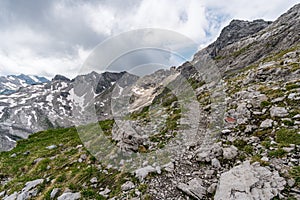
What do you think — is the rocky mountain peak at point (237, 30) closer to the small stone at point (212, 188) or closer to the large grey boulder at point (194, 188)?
the large grey boulder at point (194, 188)

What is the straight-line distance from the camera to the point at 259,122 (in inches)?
454

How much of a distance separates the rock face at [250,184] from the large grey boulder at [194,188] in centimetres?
70

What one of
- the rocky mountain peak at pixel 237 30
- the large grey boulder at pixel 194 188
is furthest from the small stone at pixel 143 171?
the rocky mountain peak at pixel 237 30

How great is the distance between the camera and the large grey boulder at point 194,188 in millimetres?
7703

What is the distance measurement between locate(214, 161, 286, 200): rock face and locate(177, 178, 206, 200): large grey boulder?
0.70 metres

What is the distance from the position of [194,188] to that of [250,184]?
7.16 ft

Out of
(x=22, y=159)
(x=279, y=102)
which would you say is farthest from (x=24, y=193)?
(x=279, y=102)

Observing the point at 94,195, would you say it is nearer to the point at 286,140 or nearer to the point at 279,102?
the point at 286,140

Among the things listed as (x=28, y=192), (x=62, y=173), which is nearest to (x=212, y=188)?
(x=62, y=173)

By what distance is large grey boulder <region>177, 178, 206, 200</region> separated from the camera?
25.3 ft

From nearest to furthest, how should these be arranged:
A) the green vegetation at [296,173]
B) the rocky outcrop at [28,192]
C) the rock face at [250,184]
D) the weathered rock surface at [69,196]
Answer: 1. the rock face at [250,184]
2. the green vegetation at [296,173]
3. the weathered rock surface at [69,196]
4. the rocky outcrop at [28,192]

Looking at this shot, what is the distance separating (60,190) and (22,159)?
10260 mm

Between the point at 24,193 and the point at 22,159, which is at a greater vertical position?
the point at 22,159

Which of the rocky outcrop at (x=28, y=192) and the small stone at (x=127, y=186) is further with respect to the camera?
the rocky outcrop at (x=28, y=192)
